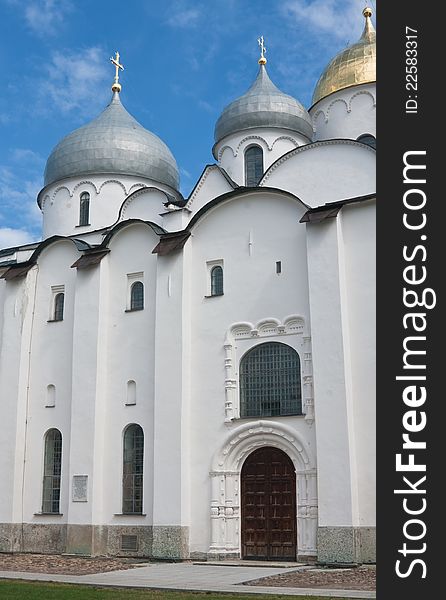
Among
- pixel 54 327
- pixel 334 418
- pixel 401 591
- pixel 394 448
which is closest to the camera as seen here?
pixel 401 591

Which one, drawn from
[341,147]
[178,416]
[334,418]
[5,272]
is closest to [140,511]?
[178,416]

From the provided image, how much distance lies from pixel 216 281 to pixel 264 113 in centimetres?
713

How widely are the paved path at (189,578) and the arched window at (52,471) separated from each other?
4.43m

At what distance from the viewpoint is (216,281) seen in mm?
18984

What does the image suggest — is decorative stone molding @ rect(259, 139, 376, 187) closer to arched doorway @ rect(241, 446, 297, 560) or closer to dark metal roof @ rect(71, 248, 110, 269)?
dark metal roof @ rect(71, 248, 110, 269)

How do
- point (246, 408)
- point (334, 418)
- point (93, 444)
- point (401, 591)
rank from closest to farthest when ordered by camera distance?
point (401, 591) → point (334, 418) → point (246, 408) → point (93, 444)

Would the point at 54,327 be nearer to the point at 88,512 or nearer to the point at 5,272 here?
the point at 5,272

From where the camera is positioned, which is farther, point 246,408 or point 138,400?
point 138,400

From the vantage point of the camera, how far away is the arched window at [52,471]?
19.8 meters

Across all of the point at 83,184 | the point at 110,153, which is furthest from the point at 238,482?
the point at 110,153

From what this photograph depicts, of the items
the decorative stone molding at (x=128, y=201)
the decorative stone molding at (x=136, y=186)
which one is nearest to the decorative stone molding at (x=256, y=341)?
the decorative stone molding at (x=128, y=201)

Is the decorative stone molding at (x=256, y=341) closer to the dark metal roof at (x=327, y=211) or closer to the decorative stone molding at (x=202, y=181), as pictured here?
the dark metal roof at (x=327, y=211)

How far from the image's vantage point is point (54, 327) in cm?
2100

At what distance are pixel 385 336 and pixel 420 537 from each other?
1.97 metres
